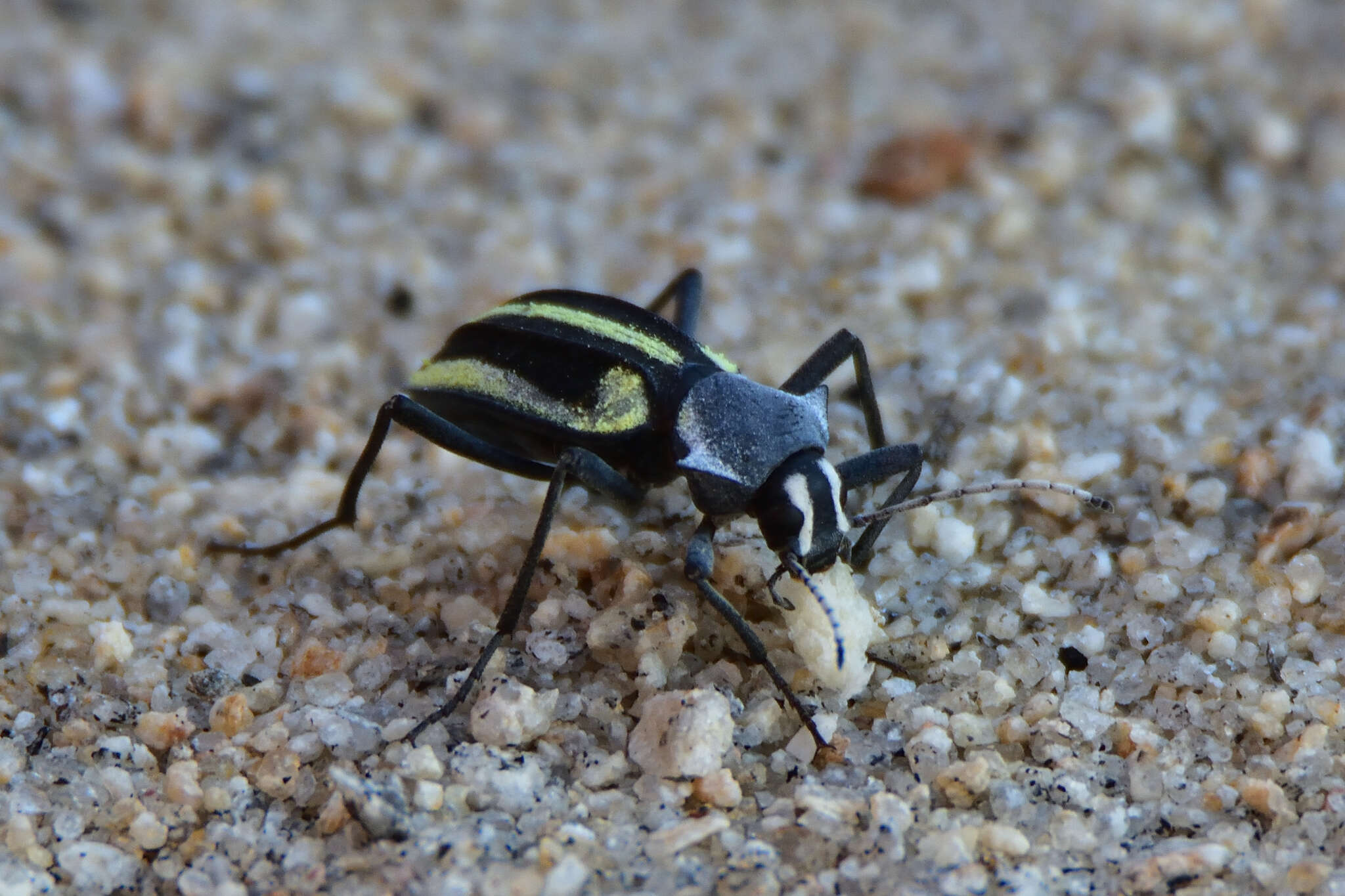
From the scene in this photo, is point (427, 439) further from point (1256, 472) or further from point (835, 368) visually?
point (1256, 472)

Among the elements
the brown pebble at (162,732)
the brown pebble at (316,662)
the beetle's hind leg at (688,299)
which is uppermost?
the beetle's hind leg at (688,299)

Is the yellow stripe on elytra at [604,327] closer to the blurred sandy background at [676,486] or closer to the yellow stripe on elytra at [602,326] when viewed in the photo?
the yellow stripe on elytra at [602,326]

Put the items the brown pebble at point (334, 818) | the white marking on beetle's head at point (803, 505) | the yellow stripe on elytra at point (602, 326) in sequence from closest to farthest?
the brown pebble at point (334, 818) → the white marking on beetle's head at point (803, 505) → the yellow stripe on elytra at point (602, 326)

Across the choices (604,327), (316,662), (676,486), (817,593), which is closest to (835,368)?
(676,486)

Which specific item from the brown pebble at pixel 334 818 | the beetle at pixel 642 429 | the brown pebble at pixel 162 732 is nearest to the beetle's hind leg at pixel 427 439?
the beetle at pixel 642 429

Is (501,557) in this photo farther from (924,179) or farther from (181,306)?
(924,179)

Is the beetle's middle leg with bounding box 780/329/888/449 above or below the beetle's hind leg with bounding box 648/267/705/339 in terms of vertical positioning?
below

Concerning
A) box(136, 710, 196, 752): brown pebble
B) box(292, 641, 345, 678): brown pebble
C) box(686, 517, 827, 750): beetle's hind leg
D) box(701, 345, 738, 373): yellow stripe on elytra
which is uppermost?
box(701, 345, 738, 373): yellow stripe on elytra

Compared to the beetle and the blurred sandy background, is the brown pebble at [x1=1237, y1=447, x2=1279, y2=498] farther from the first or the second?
the beetle

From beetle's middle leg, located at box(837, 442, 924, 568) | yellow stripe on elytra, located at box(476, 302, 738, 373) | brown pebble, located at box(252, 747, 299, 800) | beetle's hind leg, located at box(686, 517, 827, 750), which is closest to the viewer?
brown pebble, located at box(252, 747, 299, 800)

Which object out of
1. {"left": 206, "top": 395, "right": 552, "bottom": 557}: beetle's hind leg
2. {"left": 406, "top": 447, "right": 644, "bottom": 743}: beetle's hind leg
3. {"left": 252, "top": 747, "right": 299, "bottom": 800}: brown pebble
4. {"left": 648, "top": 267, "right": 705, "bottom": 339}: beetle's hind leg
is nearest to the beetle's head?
{"left": 406, "top": 447, "right": 644, "bottom": 743}: beetle's hind leg
